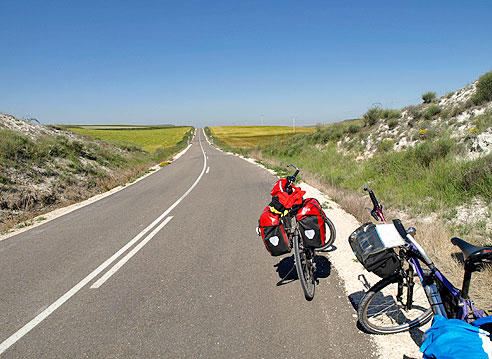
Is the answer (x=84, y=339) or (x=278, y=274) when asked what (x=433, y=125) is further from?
(x=84, y=339)

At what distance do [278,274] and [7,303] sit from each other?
3757mm

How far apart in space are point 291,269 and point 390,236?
2136 mm

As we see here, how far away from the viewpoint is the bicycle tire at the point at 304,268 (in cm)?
321

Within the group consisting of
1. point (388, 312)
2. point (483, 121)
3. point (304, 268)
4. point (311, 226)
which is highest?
point (483, 121)

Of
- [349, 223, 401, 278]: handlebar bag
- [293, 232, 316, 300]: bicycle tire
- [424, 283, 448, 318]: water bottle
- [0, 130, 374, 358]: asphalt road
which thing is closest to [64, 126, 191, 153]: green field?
[0, 130, 374, 358]: asphalt road

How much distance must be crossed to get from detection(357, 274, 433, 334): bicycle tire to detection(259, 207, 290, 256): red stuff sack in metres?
1.05

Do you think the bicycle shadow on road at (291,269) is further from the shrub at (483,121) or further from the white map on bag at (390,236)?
the shrub at (483,121)

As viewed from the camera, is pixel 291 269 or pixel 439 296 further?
pixel 291 269

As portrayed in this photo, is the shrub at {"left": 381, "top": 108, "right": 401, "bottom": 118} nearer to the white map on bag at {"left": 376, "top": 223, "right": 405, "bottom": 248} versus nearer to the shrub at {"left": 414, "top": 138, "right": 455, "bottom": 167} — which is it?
the shrub at {"left": 414, "top": 138, "right": 455, "bottom": 167}

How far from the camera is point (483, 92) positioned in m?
9.71

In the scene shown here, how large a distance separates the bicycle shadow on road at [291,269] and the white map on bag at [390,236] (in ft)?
5.64

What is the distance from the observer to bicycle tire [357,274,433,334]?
2.50 meters

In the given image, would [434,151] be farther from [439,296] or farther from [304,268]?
[439,296]

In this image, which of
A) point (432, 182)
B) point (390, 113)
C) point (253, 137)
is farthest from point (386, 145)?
point (253, 137)
